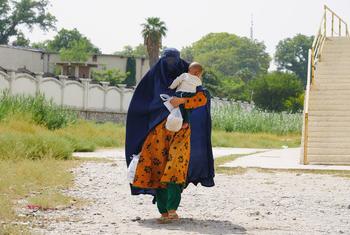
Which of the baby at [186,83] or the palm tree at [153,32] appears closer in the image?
the baby at [186,83]

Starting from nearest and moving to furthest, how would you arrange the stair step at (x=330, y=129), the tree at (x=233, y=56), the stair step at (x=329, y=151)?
the stair step at (x=329, y=151) < the stair step at (x=330, y=129) < the tree at (x=233, y=56)

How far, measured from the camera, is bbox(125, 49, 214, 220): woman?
904 centimetres

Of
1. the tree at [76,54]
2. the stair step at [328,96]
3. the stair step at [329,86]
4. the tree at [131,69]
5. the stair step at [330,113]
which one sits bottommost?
the stair step at [330,113]

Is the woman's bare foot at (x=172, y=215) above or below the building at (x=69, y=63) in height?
below

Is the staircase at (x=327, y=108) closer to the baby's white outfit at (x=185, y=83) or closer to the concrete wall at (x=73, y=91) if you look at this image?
the baby's white outfit at (x=185, y=83)

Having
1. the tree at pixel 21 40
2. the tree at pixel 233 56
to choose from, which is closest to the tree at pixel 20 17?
the tree at pixel 21 40

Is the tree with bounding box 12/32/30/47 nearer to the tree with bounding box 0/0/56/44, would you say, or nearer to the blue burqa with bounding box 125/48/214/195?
the tree with bounding box 0/0/56/44

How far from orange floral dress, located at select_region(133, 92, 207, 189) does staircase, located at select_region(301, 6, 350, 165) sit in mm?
10446

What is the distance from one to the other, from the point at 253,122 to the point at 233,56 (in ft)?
411

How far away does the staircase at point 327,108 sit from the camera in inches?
772

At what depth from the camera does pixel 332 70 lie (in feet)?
81.9

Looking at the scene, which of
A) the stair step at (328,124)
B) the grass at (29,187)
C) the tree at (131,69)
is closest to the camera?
the grass at (29,187)

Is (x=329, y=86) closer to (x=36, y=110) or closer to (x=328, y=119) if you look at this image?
(x=328, y=119)

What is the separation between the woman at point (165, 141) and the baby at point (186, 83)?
0.07 metres
